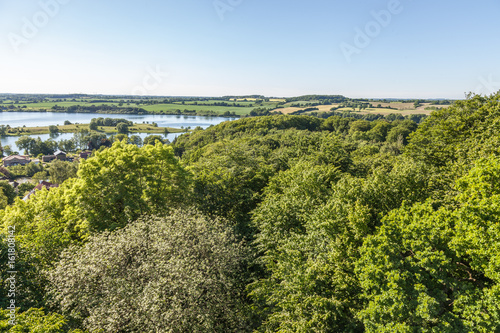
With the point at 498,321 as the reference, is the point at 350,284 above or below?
below

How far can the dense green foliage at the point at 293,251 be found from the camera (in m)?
10.6

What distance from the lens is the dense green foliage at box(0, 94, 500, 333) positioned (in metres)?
10.6

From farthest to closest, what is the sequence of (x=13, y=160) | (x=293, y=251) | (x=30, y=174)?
(x=13, y=160)
(x=30, y=174)
(x=293, y=251)

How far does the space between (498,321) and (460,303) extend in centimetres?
109

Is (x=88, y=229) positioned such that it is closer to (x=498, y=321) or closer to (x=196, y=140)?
(x=498, y=321)

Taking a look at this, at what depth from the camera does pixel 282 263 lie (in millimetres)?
15227

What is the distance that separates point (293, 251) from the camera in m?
14.5

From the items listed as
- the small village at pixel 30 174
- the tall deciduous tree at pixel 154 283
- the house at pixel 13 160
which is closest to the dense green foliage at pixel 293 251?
the tall deciduous tree at pixel 154 283

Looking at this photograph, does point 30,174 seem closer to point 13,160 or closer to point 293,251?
point 13,160

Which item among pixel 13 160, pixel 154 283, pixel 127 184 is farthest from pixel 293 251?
pixel 13 160

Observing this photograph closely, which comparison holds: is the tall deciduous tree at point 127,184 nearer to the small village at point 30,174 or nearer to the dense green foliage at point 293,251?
the dense green foliage at point 293,251

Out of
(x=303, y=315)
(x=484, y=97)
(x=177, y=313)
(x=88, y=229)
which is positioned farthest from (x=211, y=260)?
(x=484, y=97)

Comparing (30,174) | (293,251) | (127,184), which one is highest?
(127,184)

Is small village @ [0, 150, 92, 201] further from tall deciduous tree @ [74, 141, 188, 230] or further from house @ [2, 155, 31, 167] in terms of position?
tall deciduous tree @ [74, 141, 188, 230]
